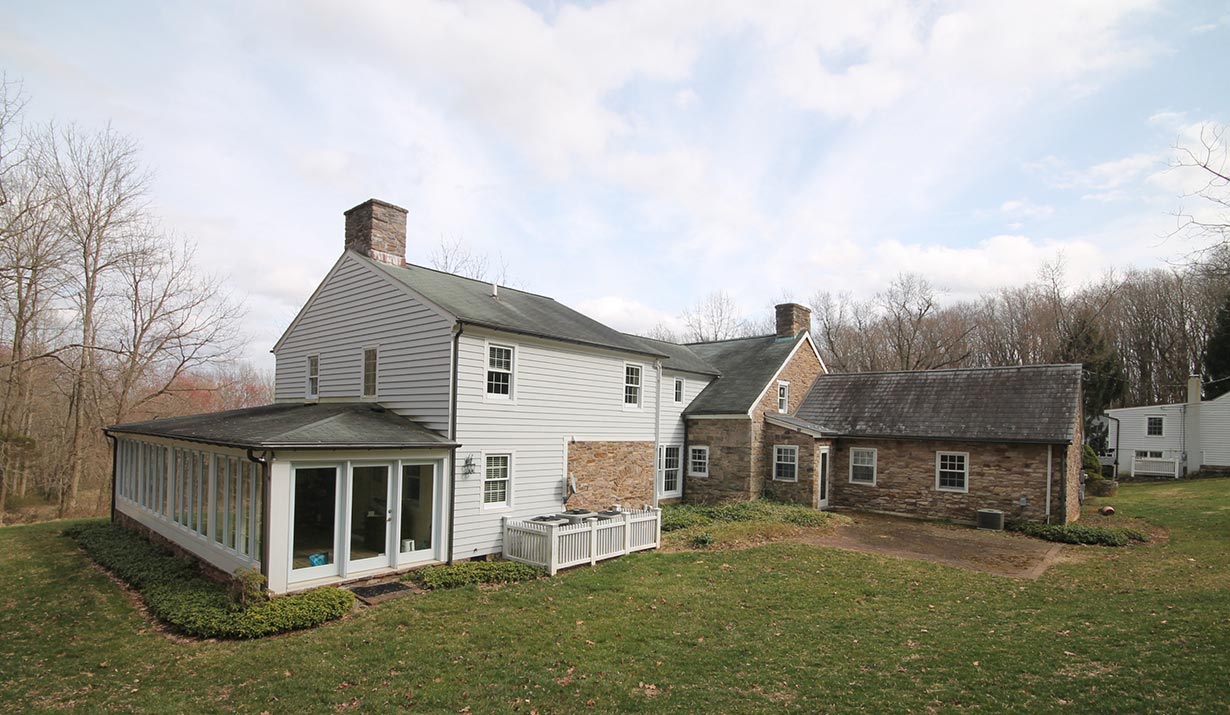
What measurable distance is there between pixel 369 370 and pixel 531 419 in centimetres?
423

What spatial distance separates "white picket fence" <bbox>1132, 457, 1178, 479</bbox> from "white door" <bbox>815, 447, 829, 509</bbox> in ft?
76.7

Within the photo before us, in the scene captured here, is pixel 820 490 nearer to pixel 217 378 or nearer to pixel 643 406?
pixel 643 406

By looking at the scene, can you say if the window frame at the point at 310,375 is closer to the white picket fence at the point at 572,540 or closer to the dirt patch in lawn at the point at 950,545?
the white picket fence at the point at 572,540

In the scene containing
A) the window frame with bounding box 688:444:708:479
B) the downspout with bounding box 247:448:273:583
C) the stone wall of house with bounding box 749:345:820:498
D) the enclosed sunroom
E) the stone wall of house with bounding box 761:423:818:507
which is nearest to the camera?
the downspout with bounding box 247:448:273:583

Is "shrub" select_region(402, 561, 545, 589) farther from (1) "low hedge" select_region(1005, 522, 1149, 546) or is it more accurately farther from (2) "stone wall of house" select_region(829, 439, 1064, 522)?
(1) "low hedge" select_region(1005, 522, 1149, 546)

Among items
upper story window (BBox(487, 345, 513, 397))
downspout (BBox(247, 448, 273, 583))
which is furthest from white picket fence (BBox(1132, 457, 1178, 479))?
downspout (BBox(247, 448, 273, 583))

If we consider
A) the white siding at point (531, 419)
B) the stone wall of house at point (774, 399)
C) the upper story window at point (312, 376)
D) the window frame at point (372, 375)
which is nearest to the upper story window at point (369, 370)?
the window frame at point (372, 375)

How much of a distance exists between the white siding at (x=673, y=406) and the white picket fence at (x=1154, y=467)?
2715 cm

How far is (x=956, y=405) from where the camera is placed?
20656 millimetres

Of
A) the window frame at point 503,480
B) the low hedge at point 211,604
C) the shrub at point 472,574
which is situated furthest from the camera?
the window frame at point 503,480

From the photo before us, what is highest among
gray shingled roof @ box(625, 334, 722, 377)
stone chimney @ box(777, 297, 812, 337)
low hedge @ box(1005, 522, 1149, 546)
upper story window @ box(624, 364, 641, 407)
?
stone chimney @ box(777, 297, 812, 337)

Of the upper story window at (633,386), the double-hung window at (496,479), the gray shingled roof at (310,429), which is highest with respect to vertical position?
the upper story window at (633,386)

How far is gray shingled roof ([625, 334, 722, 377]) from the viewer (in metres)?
22.3

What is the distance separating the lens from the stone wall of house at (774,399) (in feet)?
69.0
